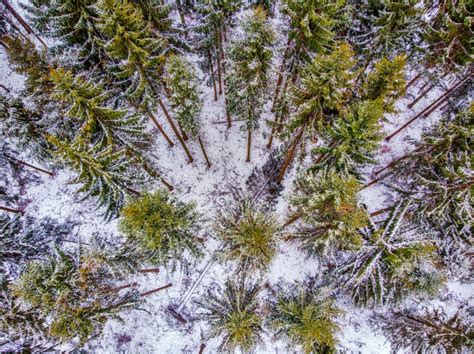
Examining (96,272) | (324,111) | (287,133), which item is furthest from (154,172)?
(324,111)

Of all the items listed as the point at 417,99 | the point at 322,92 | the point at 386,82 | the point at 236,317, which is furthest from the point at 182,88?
the point at 417,99

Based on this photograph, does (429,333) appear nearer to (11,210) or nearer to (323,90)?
(323,90)

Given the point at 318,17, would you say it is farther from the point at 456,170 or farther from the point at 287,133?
the point at 456,170

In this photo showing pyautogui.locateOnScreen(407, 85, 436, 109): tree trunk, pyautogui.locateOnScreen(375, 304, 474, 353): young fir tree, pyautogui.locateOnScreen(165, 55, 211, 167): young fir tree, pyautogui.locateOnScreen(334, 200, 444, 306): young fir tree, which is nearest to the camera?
pyautogui.locateOnScreen(334, 200, 444, 306): young fir tree

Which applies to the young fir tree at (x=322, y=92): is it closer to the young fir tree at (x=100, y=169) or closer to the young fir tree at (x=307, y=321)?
the young fir tree at (x=307, y=321)

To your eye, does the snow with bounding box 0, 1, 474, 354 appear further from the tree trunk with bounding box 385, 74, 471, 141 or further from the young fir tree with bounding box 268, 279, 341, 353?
the young fir tree with bounding box 268, 279, 341, 353

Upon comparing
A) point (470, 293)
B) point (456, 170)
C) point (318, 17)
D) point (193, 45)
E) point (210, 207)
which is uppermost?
point (193, 45)

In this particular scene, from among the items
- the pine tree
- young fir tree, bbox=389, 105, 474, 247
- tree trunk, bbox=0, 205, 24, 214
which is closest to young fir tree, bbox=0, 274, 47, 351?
the pine tree
